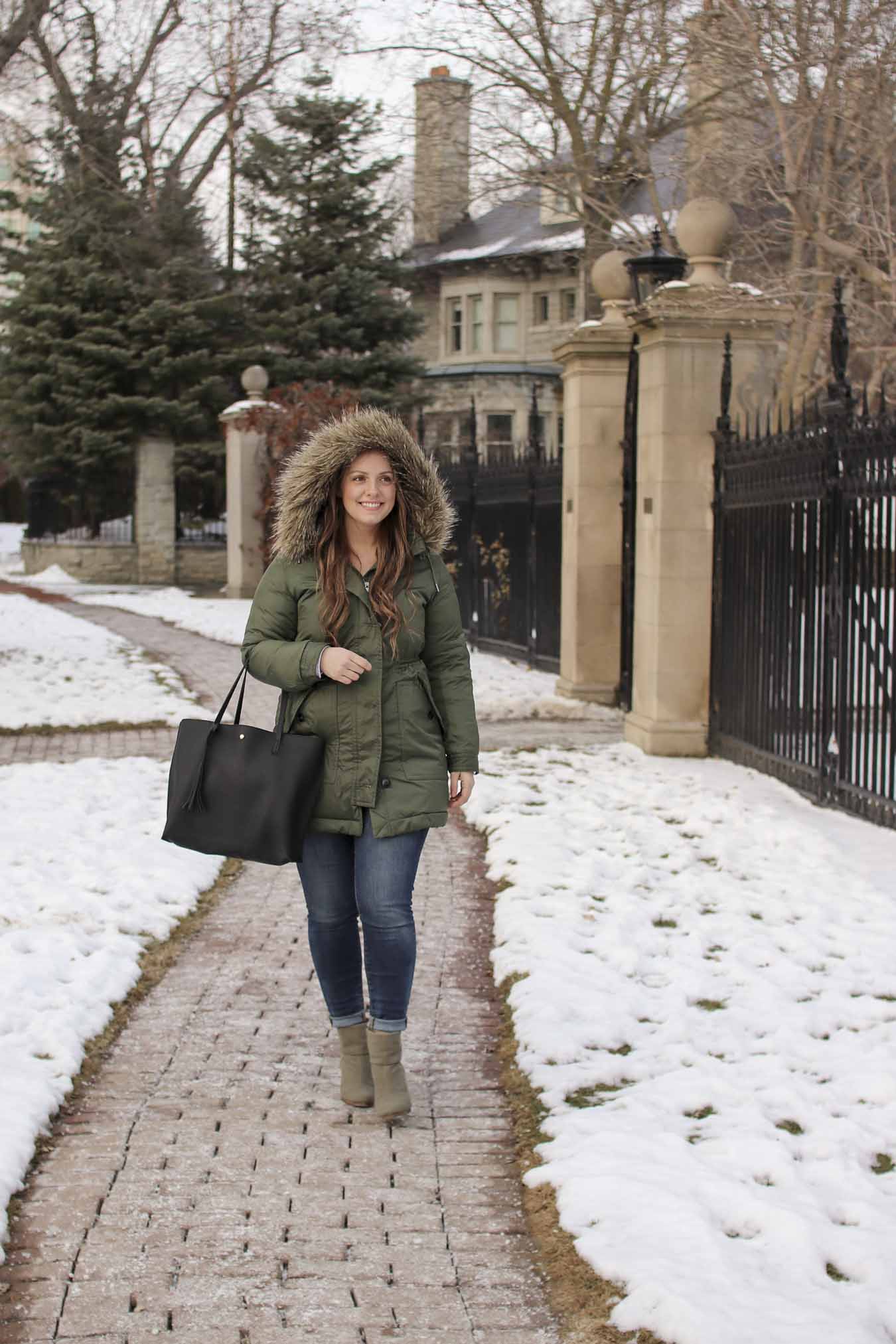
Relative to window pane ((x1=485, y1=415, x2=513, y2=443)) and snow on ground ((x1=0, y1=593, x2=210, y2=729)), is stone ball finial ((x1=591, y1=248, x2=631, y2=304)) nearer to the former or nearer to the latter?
snow on ground ((x1=0, y1=593, x2=210, y2=729))

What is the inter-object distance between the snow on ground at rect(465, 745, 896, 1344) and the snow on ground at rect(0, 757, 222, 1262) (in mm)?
1324

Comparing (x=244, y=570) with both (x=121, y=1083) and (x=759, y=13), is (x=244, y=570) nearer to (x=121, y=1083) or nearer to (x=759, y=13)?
(x=759, y=13)

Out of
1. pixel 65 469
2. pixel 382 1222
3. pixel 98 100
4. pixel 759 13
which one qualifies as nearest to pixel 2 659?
pixel 98 100

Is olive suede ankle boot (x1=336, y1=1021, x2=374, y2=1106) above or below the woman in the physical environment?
below

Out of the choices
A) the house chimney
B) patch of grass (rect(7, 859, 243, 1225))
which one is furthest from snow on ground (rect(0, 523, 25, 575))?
patch of grass (rect(7, 859, 243, 1225))

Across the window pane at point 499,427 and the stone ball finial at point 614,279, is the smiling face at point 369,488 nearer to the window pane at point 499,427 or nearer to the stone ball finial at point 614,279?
the stone ball finial at point 614,279

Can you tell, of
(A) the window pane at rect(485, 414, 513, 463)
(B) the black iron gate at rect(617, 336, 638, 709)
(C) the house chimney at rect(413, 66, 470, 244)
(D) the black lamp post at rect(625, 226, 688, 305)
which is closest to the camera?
(D) the black lamp post at rect(625, 226, 688, 305)

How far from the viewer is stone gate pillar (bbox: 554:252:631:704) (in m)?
11.8

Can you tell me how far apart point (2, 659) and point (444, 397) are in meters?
22.6

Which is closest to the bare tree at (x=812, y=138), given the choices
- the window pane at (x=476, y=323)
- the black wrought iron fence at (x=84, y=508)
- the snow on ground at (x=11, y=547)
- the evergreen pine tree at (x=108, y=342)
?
the evergreen pine tree at (x=108, y=342)

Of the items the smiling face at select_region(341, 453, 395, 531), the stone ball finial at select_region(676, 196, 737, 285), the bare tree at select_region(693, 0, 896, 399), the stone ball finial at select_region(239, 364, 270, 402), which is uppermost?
the bare tree at select_region(693, 0, 896, 399)

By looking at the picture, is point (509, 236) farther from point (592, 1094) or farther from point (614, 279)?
point (592, 1094)

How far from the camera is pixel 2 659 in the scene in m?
14.5

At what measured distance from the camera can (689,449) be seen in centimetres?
959
